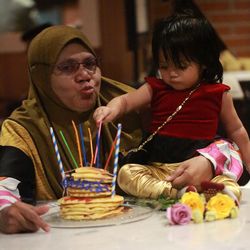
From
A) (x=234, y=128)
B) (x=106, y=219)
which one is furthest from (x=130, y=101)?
(x=106, y=219)

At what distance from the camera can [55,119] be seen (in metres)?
1.58

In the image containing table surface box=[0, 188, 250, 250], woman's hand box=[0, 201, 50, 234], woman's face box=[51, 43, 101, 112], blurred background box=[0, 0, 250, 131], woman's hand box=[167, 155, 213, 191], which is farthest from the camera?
blurred background box=[0, 0, 250, 131]

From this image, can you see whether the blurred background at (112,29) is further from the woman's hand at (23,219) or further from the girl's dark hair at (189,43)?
the woman's hand at (23,219)

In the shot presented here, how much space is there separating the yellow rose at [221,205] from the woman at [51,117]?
446 mm

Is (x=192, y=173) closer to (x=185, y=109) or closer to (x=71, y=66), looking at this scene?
(x=185, y=109)

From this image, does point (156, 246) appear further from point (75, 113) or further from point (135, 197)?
point (75, 113)

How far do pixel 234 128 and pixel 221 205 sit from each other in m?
0.31

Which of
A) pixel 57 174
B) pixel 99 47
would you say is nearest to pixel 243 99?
pixel 57 174

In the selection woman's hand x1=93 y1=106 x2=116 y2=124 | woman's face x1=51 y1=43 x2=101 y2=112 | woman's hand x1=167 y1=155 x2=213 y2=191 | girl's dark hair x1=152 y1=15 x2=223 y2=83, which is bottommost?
woman's hand x1=167 y1=155 x2=213 y2=191

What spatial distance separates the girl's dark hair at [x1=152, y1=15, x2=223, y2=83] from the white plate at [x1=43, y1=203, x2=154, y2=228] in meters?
0.36

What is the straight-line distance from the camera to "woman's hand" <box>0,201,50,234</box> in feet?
3.75

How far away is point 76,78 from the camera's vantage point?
153 cm

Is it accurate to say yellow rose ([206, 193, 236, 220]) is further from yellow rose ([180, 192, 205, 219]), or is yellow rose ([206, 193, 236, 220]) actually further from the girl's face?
the girl's face

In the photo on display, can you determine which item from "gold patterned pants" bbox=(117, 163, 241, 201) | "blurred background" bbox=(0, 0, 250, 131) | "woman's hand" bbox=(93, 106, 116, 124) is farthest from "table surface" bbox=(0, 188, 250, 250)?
"blurred background" bbox=(0, 0, 250, 131)
